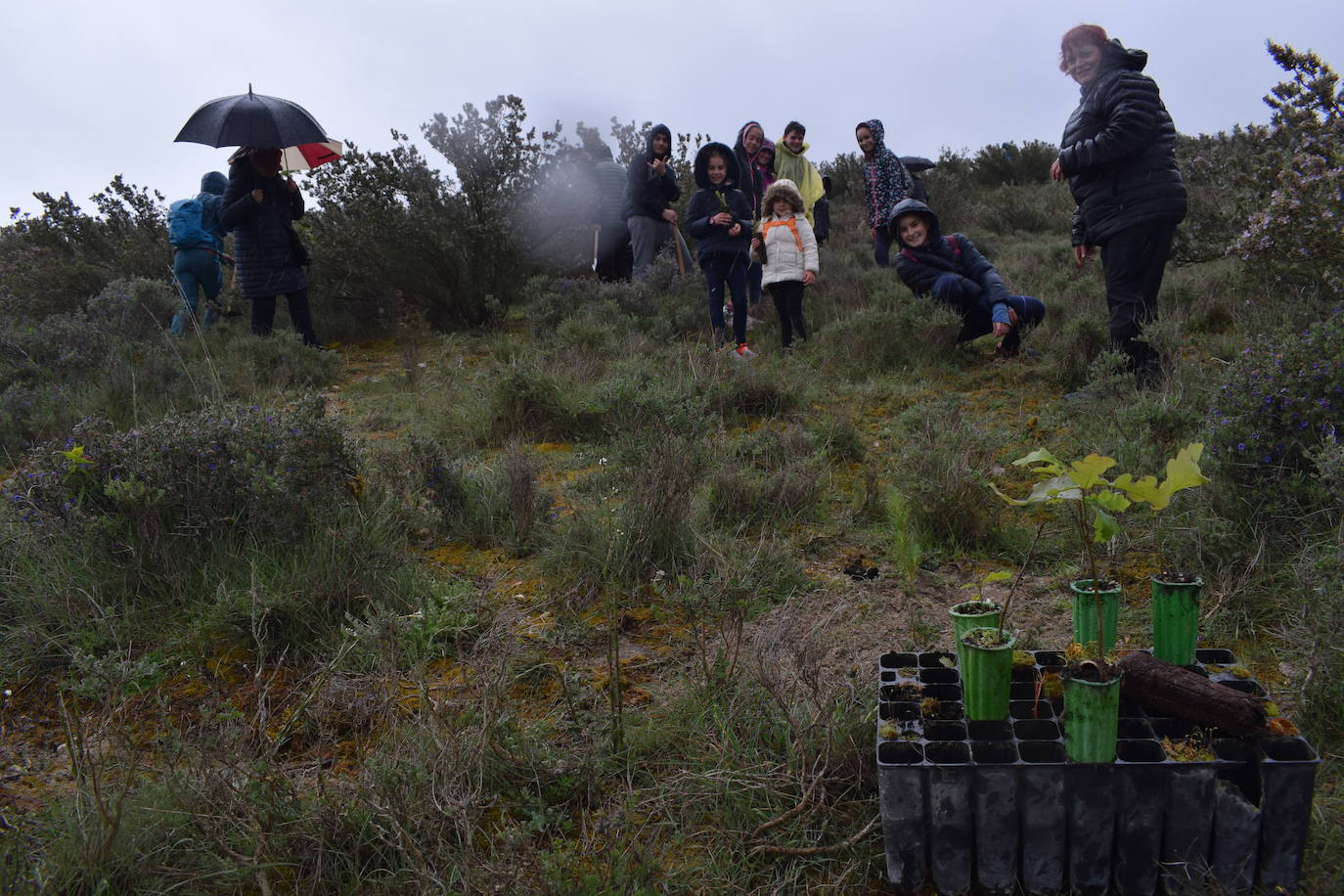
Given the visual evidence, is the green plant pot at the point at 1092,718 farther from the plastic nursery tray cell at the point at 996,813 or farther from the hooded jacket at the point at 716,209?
the hooded jacket at the point at 716,209

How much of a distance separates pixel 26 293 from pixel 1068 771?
35.6ft

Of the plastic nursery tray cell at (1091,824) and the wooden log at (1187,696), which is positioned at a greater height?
the wooden log at (1187,696)

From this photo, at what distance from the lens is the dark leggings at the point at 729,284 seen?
693 centimetres

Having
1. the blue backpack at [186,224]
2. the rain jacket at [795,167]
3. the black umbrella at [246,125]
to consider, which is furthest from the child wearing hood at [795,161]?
the blue backpack at [186,224]

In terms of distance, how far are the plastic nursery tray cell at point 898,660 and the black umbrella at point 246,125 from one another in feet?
20.0

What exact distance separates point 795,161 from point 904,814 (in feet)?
24.8

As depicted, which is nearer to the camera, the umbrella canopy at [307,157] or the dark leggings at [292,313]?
the dark leggings at [292,313]

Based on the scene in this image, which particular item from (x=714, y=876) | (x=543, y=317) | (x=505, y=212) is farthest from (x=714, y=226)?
(x=714, y=876)

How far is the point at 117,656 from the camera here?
256 cm

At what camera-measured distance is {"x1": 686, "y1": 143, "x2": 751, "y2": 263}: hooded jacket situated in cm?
710

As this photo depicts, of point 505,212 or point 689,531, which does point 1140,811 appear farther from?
point 505,212

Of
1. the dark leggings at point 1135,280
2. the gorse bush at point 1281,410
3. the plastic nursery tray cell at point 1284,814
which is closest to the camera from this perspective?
the plastic nursery tray cell at point 1284,814

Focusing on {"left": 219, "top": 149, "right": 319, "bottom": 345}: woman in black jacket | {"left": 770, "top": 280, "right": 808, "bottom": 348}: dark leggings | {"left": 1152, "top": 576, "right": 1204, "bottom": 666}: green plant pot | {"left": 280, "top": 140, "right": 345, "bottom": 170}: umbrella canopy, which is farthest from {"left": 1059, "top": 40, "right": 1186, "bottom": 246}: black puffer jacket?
{"left": 280, "top": 140, "right": 345, "bottom": 170}: umbrella canopy

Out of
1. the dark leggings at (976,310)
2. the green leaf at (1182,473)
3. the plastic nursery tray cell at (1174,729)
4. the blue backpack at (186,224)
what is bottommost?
the plastic nursery tray cell at (1174,729)
